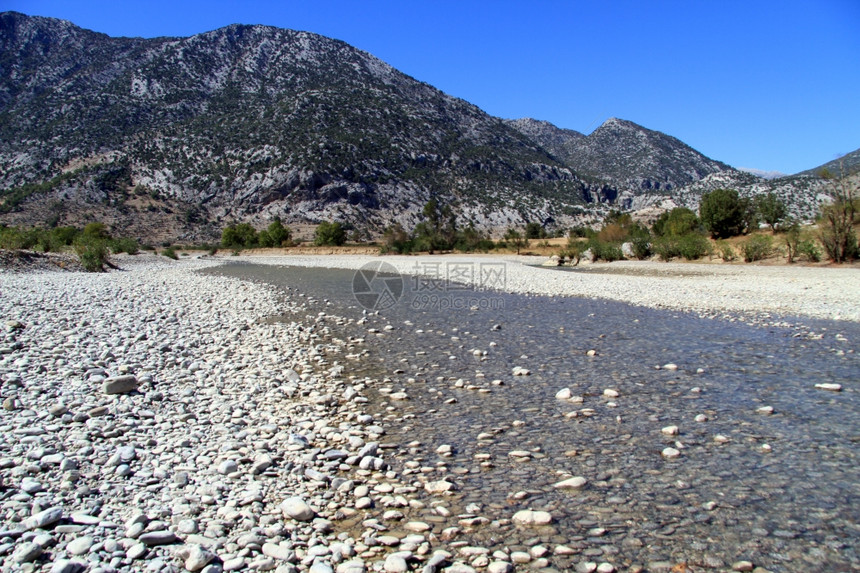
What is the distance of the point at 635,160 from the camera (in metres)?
126

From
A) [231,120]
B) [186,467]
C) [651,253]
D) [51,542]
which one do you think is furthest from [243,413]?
[231,120]

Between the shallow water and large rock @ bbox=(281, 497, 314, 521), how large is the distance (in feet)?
2.68

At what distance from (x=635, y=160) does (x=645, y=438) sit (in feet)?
442

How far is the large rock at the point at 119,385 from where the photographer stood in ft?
21.5

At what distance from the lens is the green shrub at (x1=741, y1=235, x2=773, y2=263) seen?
31781mm

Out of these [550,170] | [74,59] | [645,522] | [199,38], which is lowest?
[645,522]

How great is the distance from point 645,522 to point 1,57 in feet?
498

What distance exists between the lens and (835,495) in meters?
4.40

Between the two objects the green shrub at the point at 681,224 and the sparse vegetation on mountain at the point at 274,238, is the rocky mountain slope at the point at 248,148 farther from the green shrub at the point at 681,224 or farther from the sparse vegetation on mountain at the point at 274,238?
the green shrub at the point at 681,224

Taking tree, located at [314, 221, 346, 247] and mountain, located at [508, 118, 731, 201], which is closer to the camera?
tree, located at [314, 221, 346, 247]

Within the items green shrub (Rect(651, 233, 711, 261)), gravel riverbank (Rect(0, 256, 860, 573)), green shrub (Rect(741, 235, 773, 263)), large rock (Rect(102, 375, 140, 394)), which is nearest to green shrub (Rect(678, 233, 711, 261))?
green shrub (Rect(651, 233, 711, 261))

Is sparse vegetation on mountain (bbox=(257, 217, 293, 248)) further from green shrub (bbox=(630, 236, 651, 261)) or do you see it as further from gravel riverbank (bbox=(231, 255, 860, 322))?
gravel riverbank (bbox=(231, 255, 860, 322))

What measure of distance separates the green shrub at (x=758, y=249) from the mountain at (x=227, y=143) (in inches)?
2510

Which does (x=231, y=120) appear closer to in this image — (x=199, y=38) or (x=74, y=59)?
(x=199, y=38)
